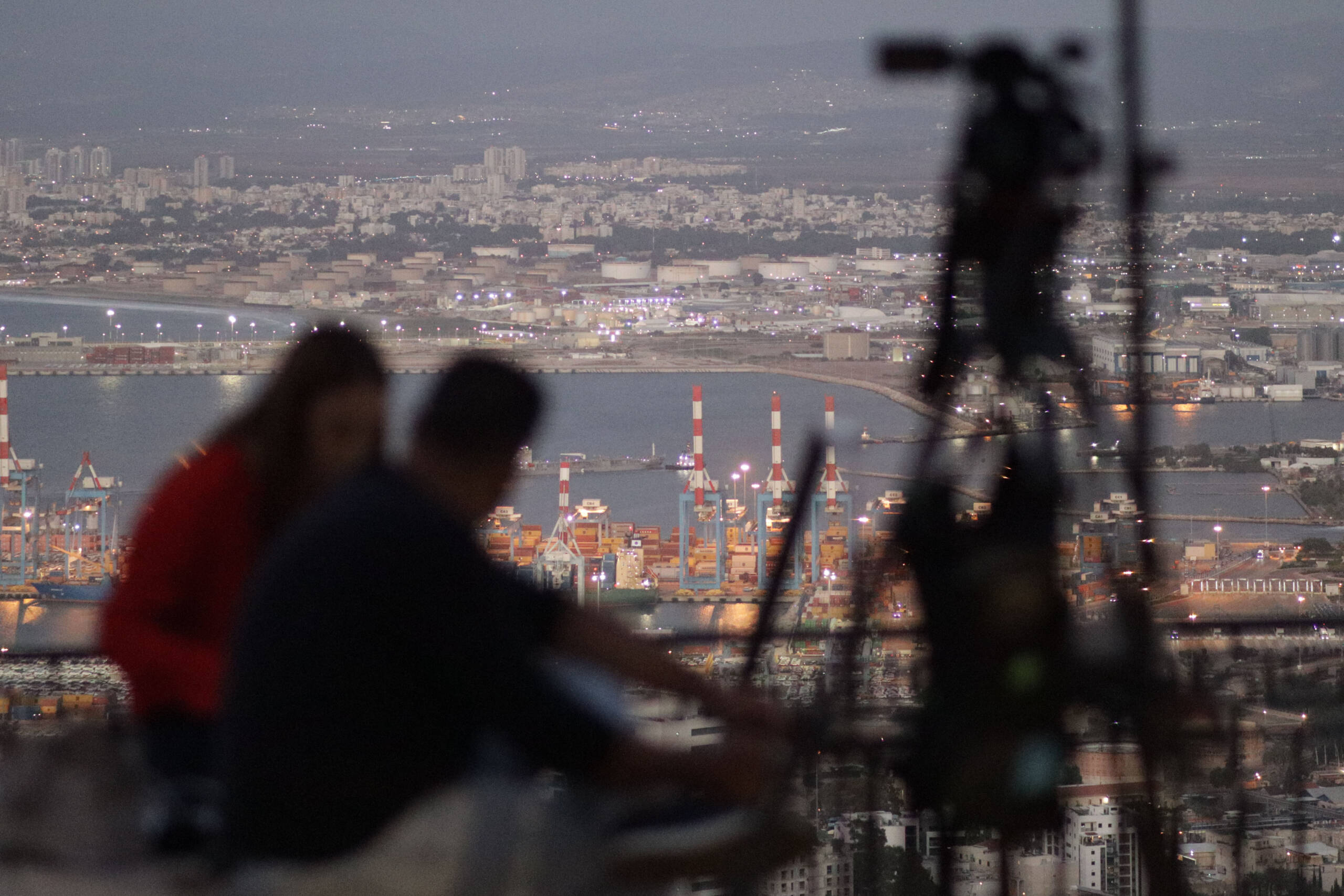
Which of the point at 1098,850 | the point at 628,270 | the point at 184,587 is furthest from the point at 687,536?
the point at 184,587

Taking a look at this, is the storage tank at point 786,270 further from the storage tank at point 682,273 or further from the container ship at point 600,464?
the container ship at point 600,464

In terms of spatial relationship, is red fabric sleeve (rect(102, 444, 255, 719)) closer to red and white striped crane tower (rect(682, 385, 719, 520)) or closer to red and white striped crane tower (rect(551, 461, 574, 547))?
red and white striped crane tower (rect(551, 461, 574, 547))

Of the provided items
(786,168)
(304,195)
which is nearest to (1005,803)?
(786,168)

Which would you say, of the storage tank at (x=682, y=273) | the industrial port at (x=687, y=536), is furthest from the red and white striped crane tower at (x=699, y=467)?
the storage tank at (x=682, y=273)

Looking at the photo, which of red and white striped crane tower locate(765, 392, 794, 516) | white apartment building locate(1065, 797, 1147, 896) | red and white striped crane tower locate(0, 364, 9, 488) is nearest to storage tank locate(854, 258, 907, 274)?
red and white striped crane tower locate(765, 392, 794, 516)

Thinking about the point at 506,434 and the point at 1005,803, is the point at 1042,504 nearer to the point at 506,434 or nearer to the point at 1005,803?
the point at 1005,803

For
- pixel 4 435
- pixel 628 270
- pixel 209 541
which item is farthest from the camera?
pixel 4 435

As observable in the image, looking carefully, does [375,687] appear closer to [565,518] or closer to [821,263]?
[565,518]
